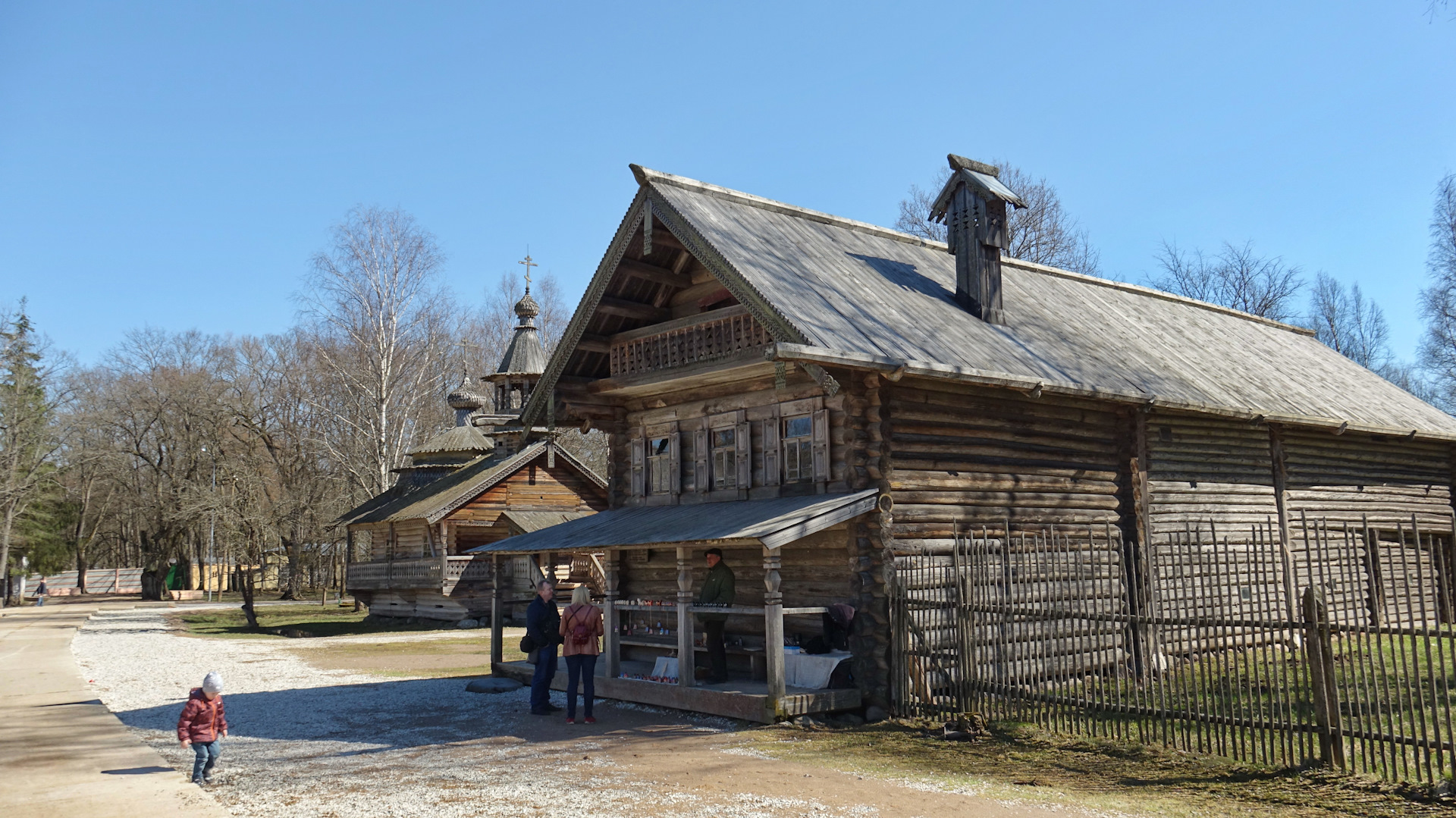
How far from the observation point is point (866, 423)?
1503 cm

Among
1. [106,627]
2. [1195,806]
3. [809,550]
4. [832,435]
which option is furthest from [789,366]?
[106,627]

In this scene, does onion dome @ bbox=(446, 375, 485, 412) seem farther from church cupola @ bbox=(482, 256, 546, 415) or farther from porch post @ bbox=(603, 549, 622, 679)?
porch post @ bbox=(603, 549, 622, 679)

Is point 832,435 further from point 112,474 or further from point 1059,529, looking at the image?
point 112,474

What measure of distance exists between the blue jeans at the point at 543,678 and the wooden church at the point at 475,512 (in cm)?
1833

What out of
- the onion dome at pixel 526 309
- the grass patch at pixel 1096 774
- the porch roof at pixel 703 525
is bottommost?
the grass patch at pixel 1096 774

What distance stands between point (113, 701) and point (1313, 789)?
678 inches

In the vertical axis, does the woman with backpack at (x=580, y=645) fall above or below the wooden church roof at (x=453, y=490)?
below

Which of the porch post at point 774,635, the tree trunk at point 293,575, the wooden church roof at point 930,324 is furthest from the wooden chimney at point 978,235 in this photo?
the tree trunk at point 293,575

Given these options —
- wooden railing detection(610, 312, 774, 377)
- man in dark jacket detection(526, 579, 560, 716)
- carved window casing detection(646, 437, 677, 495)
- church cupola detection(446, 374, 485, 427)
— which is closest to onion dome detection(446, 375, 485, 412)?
church cupola detection(446, 374, 485, 427)

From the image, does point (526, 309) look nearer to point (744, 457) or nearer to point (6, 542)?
point (744, 457)

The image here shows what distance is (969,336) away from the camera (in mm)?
16688

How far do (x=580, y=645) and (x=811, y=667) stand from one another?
3178 mm

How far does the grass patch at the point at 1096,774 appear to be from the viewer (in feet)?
29.2

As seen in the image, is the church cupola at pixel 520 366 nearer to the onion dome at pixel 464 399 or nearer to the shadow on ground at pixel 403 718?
the onion dome at pixel 464 399
